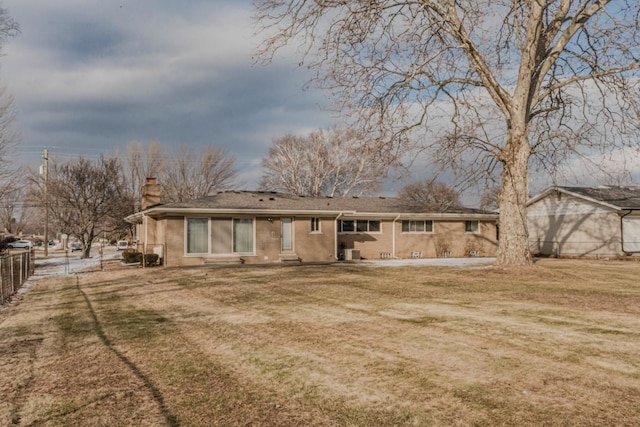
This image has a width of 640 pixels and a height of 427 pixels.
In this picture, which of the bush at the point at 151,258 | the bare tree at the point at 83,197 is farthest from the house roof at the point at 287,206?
the bare tree at the point at 83,197

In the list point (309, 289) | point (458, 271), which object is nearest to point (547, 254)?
point (458, 271)

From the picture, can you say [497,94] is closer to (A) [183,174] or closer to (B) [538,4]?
(B) [538,4]

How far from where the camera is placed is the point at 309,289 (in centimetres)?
1301

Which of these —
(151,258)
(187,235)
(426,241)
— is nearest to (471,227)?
(426,241)

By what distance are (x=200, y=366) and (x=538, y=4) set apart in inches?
607

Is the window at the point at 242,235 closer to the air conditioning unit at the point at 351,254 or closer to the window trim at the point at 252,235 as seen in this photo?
the window trim at the point at 252,235

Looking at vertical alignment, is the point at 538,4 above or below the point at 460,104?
above

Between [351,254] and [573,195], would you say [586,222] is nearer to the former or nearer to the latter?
[573,195]

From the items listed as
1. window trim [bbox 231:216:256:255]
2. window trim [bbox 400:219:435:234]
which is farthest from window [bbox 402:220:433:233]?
window trim [bbox 231:216:256:255]

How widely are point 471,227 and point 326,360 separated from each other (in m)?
26.4

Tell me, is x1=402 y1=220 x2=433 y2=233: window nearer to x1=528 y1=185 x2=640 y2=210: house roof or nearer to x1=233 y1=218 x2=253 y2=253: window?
x1=528 y1=185 x2=640 y2=210: house roof

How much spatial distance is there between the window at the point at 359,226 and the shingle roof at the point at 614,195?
41.7 ft

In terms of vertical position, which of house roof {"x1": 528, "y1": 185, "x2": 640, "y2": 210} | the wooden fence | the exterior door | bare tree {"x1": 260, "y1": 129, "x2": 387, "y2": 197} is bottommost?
the wooden fence

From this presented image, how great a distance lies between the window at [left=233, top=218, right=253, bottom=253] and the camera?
23175 mm
